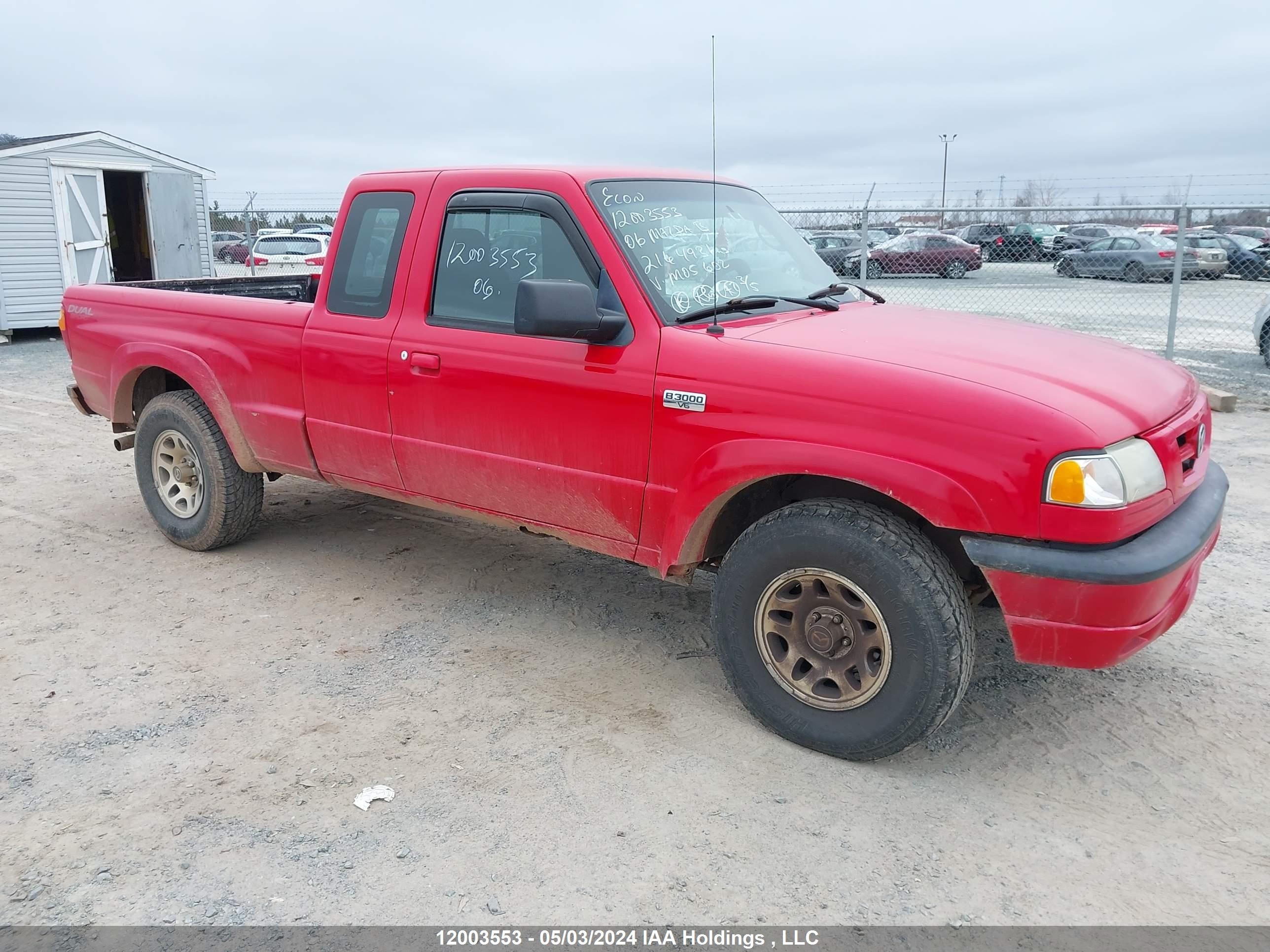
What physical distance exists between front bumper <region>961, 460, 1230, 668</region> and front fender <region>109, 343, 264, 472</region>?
12.0 ft

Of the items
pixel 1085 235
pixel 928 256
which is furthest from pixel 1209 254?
pixel 928 256

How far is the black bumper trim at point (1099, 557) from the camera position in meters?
2.84

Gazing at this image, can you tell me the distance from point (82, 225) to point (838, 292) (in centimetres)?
1495

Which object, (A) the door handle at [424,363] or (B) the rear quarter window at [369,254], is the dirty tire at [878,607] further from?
(B) the rear quarter window at [369,254]

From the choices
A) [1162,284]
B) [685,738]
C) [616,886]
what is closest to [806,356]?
[685,738]

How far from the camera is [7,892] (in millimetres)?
2736

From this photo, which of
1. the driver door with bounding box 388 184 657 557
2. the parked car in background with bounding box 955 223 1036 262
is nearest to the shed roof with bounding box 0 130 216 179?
the driver door with bounding box 388 184 657 557

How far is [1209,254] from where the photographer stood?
22.2 metres

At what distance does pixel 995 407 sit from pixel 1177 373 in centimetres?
128

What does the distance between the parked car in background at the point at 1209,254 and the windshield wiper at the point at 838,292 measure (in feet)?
62.2

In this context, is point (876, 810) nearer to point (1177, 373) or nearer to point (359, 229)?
point (1177, 373)

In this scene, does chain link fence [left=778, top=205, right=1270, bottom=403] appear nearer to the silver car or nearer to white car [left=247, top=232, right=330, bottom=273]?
the silver car

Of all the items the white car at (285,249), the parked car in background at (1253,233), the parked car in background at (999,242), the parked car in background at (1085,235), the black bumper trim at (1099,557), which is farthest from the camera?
the parked car in background at (1085,235)

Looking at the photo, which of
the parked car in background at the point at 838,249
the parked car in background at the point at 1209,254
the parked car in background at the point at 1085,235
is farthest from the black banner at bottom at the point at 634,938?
the parked car in background at the point at 1085,235
